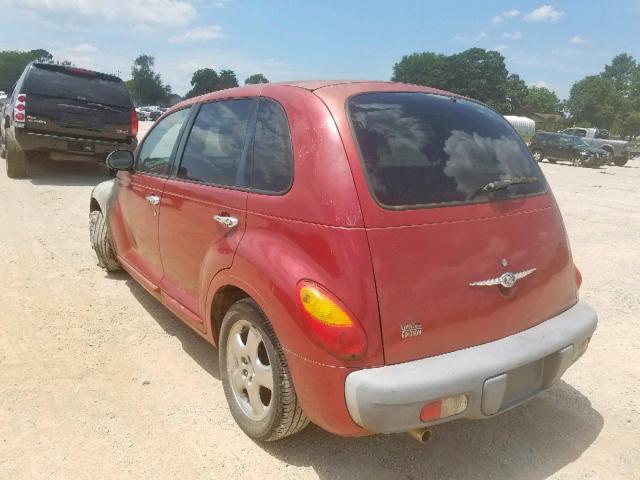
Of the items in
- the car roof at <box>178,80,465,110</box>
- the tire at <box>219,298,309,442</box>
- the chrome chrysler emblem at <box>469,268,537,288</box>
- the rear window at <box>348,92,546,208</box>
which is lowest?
the tire at <box>219,298,309,442</box>

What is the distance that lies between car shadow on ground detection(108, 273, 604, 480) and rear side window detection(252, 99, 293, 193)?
132 centimetres

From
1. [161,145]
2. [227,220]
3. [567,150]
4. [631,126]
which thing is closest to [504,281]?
[227,220]

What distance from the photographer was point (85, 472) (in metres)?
2.33

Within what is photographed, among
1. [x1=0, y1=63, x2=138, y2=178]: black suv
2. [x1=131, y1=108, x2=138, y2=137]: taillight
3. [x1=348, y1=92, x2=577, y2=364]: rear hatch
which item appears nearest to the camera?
[x1=348, y1=92, x2=577, y2=364]: rear hatch

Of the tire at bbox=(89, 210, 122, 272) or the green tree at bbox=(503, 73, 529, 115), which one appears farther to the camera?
the green tree at bbox=(503, 73, 529, 115)

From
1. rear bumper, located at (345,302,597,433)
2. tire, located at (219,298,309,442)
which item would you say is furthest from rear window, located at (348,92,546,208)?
tire, located at (219,298,309,442)

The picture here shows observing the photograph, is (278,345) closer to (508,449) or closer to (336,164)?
(336,164)

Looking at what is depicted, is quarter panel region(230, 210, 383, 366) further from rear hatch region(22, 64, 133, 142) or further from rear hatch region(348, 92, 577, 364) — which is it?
rear hatch region(22, 64, 133, 142)

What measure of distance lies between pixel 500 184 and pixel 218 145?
156 cm

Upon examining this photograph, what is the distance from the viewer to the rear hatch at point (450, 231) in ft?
6.65

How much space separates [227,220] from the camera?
2566 millimetres

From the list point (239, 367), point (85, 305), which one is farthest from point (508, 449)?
→ point (85, 305)

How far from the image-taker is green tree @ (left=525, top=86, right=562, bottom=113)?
339ft

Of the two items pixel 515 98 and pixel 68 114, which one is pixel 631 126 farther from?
pixel 68 114
